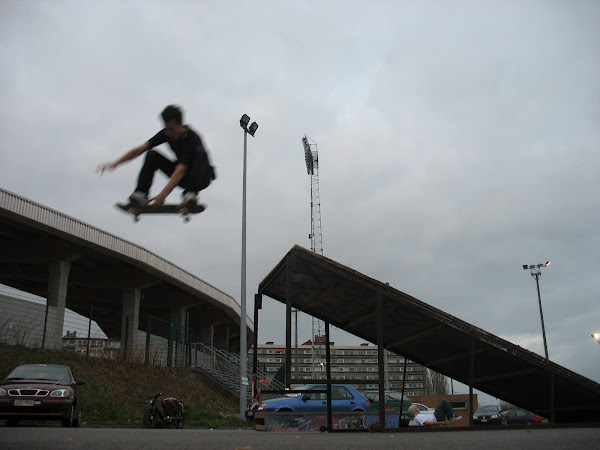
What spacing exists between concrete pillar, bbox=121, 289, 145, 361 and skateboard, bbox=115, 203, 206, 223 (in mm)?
17320

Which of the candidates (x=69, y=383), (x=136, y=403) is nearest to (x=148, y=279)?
(x=136, y=403)

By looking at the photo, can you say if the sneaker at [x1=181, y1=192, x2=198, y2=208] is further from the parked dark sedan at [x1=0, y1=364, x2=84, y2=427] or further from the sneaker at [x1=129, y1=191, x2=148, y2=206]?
the parked dark sedan at [x1=0, y1=364, x2=84, y2=427]

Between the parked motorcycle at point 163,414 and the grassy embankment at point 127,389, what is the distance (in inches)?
39.3

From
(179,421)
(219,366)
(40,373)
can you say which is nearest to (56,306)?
(219,366)

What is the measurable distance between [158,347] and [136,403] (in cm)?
632

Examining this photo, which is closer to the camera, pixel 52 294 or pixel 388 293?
pixel 388 293

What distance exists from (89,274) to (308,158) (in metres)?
29.4

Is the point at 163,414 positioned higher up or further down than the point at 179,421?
higher up

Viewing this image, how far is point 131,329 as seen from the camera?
26.7 m

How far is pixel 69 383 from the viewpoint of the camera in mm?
11680

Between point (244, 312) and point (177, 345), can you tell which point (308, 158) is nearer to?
point (177, 345)

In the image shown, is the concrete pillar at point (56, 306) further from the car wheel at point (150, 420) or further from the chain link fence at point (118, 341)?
the car wheel at point (150, 420)

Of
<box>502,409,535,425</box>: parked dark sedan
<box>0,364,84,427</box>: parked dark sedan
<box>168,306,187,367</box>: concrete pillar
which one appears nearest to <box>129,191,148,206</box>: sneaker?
<box>0,364,84,427</box>: parked dark sedan

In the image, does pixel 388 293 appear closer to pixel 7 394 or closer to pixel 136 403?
pixel 7 394
